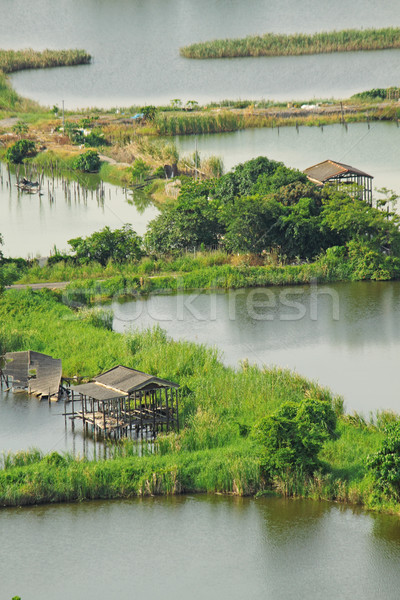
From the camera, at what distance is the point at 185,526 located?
14.5 meters

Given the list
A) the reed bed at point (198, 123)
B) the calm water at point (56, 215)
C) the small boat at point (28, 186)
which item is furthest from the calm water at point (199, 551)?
the reed bed at point (198, 123)

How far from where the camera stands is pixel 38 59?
218 ft

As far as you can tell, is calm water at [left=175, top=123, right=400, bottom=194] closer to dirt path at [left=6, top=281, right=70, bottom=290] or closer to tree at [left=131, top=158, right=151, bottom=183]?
tree at [left=131, top=158, right=151, bottom=183]

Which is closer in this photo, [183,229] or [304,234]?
[304,234]

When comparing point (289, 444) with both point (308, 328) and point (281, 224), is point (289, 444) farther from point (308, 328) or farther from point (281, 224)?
point (281, 224)

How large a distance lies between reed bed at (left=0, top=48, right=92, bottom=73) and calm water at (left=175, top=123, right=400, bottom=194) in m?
21.1

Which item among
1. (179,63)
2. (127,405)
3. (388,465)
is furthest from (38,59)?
(388,465)

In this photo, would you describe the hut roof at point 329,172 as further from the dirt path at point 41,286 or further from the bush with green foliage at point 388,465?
the bush with green foliage at point 388,465

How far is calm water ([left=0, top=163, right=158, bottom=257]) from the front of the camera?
34.9 meters

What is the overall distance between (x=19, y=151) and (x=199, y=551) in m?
35.9

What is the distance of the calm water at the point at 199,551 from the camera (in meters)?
12.8

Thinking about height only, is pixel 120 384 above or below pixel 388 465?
above

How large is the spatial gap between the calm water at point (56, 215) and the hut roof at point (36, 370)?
10.9m

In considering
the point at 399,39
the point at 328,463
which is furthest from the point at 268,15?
the point at 328,463
